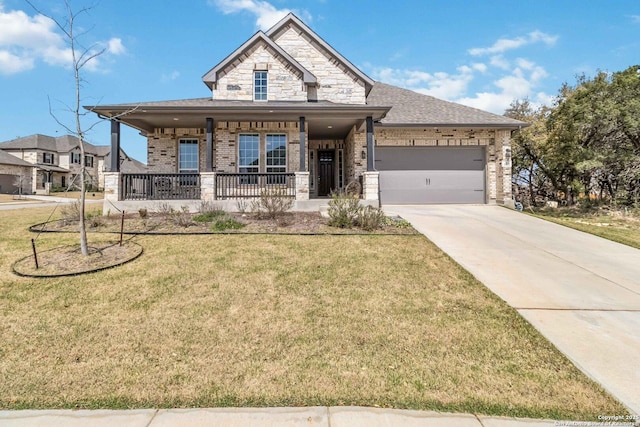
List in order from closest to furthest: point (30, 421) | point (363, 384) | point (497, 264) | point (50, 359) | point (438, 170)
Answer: point (30, 421)
point (363, 384)
point (50, 359)
point (497, 264)
point (438, 170)

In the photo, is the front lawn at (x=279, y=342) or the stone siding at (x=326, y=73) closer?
the front lawn at (x=279, y=342)

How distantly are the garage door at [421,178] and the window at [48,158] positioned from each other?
51.1m

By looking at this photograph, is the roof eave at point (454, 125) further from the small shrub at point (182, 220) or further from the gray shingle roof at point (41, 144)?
the gray shingle roof at point (41, 144)

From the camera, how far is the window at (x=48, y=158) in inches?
1683

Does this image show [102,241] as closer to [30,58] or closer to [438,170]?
[30,58]

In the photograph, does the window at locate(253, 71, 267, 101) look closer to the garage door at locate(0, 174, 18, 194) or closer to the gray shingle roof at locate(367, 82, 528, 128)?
the gray shingle roof at locate(367, 82, 528, 128)

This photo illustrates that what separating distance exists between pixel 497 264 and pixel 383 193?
27.2ft

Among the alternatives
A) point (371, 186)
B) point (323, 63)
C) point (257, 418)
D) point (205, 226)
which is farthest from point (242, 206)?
point (257, 418)

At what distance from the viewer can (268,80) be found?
13320 mm

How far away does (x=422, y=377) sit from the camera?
2680mm

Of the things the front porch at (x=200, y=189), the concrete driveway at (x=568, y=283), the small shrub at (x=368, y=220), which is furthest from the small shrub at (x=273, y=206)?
the concrete driveway at (x=568, y=283)

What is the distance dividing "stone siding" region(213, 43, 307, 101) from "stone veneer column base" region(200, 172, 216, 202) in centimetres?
447

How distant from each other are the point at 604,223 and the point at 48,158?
196ft

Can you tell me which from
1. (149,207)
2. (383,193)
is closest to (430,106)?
(383,193)
